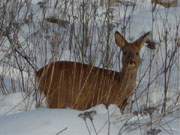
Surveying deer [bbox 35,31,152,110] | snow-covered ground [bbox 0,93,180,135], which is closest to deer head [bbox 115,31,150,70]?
deer [bbox 35,31,152,110]

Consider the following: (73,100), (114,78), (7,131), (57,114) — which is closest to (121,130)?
(57,114)

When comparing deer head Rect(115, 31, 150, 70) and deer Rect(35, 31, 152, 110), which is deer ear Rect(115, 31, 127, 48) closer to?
deer head Rect(115, 31, 150, 70)

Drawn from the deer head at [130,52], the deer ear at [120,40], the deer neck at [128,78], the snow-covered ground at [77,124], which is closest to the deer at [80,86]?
the deer neck at [128,78]

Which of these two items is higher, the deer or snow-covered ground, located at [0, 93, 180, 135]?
snow-covered ground, located at [0, 93, 180, 135]

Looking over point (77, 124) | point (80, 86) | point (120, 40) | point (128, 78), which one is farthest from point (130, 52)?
point (77, 124)

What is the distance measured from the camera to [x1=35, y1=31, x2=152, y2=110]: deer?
18.3 feet

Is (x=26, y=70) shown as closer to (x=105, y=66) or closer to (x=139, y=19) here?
(x=105, y=66)

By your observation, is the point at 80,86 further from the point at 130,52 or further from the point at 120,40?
the point at 120,40

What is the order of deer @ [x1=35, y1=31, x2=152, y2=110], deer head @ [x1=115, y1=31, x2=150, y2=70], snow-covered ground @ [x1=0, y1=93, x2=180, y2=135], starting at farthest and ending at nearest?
1. deer head @ [x1=115, y1=31, x2=150, y2=70]
2. deer @ [x1=35, y1=31, x2=152, y2=110]
3. snow-covered ground @ [x1=0, y1=93, x2=180, y2=135]

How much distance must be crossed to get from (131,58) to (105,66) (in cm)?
31

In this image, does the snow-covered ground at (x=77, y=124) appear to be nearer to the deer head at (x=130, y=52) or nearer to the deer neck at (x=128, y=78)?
the deer neck at (x=128, y=78)

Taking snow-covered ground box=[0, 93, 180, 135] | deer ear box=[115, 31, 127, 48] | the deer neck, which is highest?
deer ear box=[115, 31, 127, 48]

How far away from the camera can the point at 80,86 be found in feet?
18.5

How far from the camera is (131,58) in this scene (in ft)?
21.5
